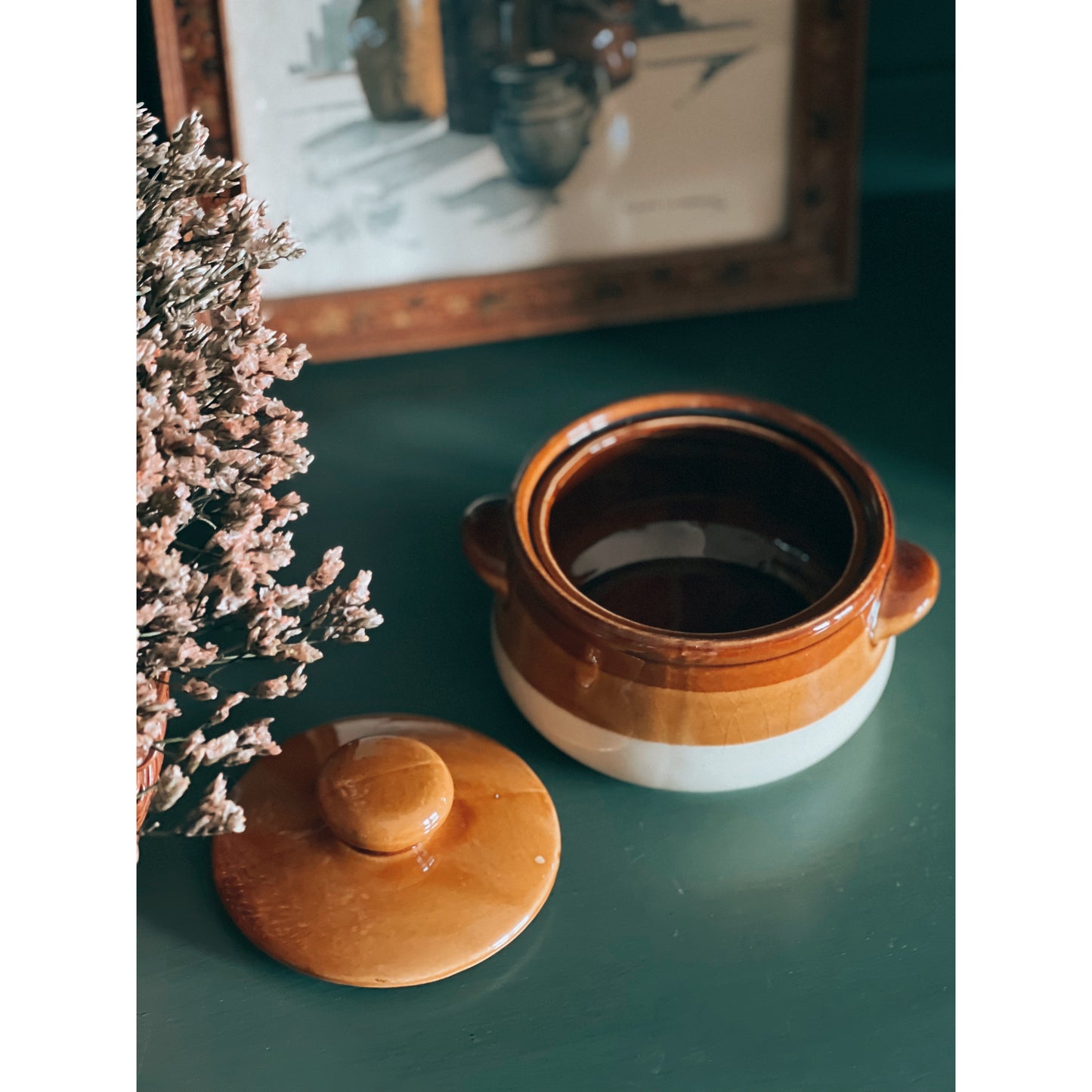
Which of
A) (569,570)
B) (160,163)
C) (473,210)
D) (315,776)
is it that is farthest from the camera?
(473,210)

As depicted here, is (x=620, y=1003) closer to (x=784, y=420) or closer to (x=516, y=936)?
(x=516, y=936)

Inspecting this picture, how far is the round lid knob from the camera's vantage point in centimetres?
56

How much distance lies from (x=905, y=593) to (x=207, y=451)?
37 centimetres

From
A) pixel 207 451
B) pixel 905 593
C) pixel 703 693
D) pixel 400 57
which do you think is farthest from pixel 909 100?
pixel 207 451

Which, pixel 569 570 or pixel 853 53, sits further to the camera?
pixel 853 53

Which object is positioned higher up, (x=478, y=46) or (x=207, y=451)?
(x=478, y=46)

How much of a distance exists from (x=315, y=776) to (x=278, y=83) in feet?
1.52

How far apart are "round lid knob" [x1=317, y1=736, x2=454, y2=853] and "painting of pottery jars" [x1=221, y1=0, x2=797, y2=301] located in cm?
40

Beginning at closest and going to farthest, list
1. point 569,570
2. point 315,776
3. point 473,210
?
point 315,776
point 569,570
point 473,210

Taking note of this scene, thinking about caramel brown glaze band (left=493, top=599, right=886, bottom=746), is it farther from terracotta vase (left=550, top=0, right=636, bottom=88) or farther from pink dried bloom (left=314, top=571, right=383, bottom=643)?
terracotta vase (left=550, top=0, right=636, bottom=88)

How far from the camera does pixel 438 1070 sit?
55 centimetres

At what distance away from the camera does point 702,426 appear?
715 mm

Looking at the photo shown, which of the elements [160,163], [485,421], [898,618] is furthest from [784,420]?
[160,163]

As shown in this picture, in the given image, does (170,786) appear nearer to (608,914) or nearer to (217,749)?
(217,749)
